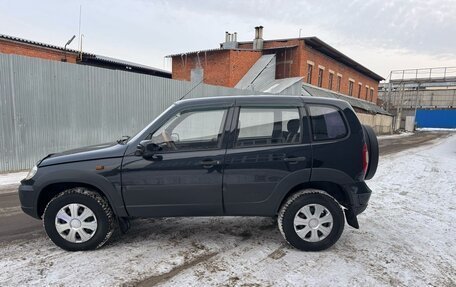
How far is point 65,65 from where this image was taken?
909 cm

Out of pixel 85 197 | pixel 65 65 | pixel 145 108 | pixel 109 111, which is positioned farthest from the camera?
pixel 145 108

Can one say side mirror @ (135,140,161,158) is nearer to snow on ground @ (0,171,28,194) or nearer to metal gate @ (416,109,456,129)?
snow on ground @ (0,171,28,194)

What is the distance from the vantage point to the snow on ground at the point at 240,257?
3121 millimetres

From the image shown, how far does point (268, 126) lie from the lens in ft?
12.5

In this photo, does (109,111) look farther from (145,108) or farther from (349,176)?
(349,176)

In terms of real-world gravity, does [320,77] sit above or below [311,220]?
above

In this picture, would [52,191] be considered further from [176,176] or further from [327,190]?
[327,190]

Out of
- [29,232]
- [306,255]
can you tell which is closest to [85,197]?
[29,232]

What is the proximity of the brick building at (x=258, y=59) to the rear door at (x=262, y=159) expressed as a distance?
1987 centimetres

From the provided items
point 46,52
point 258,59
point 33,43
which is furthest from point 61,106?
point 258,59

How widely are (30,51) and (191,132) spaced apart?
66.6 feet

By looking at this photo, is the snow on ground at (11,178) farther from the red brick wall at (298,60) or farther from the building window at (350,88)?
the building window at (350,88)

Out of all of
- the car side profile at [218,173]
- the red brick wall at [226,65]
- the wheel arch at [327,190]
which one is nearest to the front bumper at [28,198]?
the car side profile at [218,173]

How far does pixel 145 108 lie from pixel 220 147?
831cm
